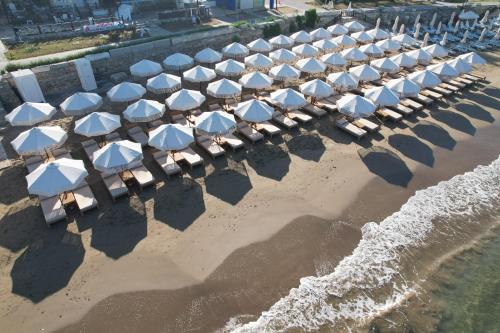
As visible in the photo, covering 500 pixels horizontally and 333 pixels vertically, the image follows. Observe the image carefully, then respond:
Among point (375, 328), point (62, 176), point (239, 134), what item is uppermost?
point (62, 176)

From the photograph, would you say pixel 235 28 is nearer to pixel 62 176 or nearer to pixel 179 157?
pixel 179 157

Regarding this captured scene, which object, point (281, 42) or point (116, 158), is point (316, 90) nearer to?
point (281, 42)

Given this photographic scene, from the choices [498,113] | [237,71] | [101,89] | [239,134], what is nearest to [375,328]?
[239,134]

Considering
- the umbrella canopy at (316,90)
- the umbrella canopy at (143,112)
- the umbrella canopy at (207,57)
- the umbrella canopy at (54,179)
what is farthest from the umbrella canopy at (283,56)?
the umbrella canopy at (54,179)

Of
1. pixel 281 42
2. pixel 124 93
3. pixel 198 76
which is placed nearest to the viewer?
pixel 124 93

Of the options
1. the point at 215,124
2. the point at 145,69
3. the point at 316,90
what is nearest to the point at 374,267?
the point at 215,124

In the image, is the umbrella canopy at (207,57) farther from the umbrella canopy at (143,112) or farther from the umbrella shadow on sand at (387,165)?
the umbrella shadow on sand at (387,165)

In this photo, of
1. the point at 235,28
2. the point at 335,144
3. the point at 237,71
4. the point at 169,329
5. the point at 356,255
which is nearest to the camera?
the point at 169,329
